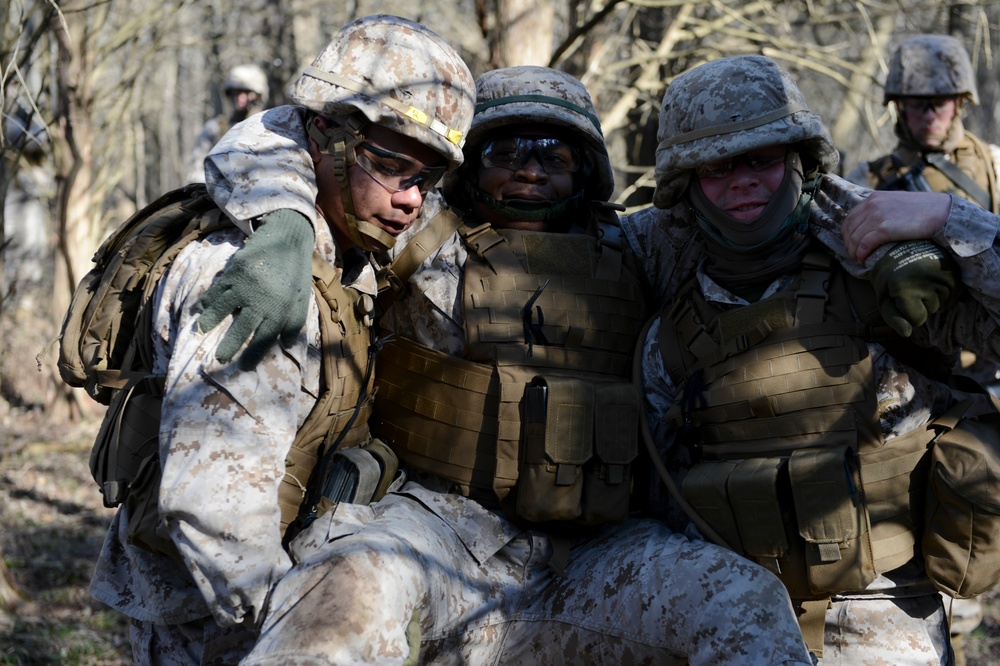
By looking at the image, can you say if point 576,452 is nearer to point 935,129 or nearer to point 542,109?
point 542,109

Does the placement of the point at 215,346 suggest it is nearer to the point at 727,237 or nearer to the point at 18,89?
the point at 727,237

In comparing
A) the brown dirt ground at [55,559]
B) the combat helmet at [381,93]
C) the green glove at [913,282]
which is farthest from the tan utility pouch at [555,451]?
the brown dirt ground at [55,559]

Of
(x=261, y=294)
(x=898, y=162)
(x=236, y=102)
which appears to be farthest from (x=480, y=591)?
(x=236, y=102)

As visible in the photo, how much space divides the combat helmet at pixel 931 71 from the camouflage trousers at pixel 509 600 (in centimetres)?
420

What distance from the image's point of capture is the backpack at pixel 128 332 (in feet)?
9.53

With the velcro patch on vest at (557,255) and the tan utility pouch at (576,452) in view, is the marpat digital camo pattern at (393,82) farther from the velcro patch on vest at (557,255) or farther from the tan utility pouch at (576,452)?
the tan utility pouch at (576,452)

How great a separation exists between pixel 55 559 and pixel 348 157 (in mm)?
4232

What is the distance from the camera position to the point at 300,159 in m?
3.01

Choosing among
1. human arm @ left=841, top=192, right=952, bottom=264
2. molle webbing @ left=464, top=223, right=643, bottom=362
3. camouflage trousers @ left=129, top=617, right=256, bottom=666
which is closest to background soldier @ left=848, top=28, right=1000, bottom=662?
human arm @ left=841, top=192, right=952, bottom=264

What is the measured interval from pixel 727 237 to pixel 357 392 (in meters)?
1.30

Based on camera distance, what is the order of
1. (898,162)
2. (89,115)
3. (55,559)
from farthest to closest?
(89,115)
(898,162)
(55,559)

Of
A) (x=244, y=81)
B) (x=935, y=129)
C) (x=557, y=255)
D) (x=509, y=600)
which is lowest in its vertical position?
(x=244, y=81)

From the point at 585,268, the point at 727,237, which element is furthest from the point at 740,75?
the point at 585,268

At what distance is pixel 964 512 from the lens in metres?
2.92
